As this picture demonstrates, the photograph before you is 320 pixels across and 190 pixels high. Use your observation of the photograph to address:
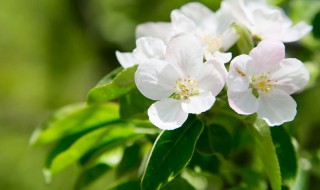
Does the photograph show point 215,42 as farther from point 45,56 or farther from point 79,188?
point 45,56

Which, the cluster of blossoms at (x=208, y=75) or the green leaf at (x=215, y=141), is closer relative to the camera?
the cluster of blossoms at (x=208, y=75)

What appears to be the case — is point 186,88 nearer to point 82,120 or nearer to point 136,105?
point 136,105

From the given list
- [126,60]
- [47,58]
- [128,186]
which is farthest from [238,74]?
[47,58]

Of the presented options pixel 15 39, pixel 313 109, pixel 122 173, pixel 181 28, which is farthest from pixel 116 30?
pixel 15 39

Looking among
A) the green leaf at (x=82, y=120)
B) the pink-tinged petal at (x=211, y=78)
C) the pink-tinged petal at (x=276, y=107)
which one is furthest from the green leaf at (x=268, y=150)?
the green leaf at (x=82, y=120)

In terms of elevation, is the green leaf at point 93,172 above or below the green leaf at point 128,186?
below

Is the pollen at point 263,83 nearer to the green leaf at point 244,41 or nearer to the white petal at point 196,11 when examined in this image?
the green leaf at point 244,41

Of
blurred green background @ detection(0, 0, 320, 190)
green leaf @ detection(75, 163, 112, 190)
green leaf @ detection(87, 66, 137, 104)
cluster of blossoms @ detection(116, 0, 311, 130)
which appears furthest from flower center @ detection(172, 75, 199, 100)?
blurred green background @ detection(0, 0, 320, 190)
